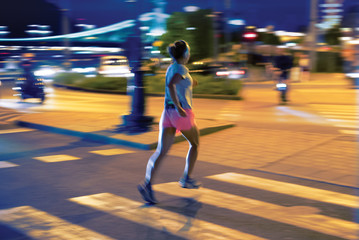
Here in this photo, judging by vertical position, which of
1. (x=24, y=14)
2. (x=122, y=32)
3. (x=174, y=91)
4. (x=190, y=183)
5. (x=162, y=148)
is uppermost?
(x=24, y=14)

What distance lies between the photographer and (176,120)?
16.8ft

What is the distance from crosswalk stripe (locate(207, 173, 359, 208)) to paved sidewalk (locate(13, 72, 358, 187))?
0.52 meters

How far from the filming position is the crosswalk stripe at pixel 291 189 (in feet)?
17.2

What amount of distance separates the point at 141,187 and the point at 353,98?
48.4 feet

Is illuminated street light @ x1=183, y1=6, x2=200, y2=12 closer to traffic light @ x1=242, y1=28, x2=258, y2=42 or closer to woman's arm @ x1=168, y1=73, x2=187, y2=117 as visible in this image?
traffic light @ x1=242, y1=28, x2=258, y2=42

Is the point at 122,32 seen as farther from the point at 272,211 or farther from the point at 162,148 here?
the point at 272,211

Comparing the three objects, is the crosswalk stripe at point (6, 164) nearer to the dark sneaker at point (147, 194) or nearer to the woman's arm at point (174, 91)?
the dark sneaker at point (147, 194)

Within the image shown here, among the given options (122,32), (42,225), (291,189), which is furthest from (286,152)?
(122,32)

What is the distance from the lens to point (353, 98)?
59.6 ft

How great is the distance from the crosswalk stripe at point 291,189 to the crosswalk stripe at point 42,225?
2.34 metres

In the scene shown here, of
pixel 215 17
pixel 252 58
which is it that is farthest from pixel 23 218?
pixel 252 58

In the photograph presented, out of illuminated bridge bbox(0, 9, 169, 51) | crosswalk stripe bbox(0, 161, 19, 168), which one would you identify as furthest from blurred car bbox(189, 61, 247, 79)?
crosswalk stripe bbox(0, 161, 19, 168)

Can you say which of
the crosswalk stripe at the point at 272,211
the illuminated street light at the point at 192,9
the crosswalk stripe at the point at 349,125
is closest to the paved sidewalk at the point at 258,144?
the crosswalk stripe at the point at 349,125

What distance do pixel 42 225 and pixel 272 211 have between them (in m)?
2.24
